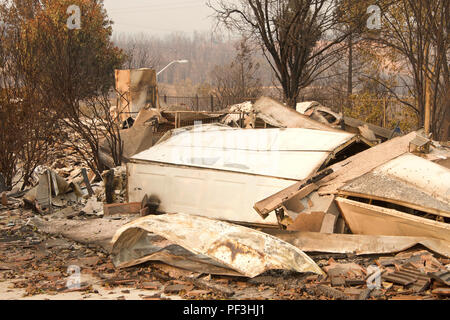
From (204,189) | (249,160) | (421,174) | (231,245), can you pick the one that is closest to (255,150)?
(249,160)

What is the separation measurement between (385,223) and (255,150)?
282cm

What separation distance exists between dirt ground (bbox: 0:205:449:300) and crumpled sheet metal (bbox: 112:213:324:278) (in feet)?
0.54

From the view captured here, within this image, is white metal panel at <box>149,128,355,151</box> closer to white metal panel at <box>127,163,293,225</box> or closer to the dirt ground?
white metal panel at <box>127,163,293,225</box>

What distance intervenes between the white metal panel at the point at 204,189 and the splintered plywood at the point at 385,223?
121cm

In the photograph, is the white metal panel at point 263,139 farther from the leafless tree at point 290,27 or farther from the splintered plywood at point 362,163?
the leafless tree at point 290,27

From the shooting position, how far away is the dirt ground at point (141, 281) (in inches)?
192

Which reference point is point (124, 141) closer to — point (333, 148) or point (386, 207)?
point (333, 148)

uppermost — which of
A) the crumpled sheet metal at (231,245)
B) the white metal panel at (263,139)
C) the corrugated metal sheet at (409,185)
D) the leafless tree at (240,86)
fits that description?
the leafless tree at (240,86)

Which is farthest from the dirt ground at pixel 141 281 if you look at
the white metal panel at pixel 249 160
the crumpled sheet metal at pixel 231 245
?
the white metal panel at pixel 249 160

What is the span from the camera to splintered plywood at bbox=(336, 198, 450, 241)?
222 inches
